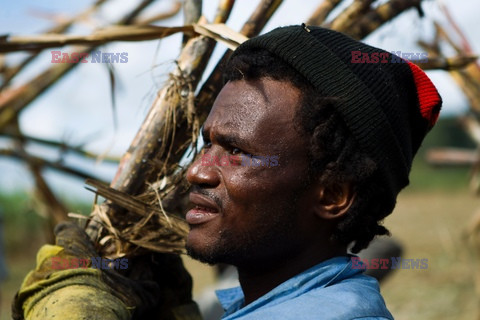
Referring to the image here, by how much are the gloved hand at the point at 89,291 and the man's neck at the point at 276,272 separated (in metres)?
0.34

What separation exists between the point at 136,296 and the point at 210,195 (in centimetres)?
42

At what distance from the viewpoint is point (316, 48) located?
5.81ft

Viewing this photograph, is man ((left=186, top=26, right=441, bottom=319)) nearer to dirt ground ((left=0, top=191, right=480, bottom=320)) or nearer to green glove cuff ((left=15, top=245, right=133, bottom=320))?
green glove cuff ((left=15, top=245, right=133, bottom=320))

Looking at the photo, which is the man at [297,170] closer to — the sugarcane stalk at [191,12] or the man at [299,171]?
the man at [299,171]

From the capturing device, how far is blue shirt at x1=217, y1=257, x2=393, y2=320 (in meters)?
1.52

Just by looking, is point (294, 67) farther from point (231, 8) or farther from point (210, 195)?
point (231, 8)

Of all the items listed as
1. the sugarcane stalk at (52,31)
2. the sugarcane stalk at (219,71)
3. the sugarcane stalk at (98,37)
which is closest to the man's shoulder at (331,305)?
the sugarcane stalk at (219,71)

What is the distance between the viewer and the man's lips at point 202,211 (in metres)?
1.75

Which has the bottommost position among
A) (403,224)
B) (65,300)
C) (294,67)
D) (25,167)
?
(403,224)

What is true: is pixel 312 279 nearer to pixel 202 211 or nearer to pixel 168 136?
pixel 202 211

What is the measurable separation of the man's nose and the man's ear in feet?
0.92

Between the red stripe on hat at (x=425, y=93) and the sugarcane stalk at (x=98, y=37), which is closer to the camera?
the red stripe on hat at (x=425, y=93)

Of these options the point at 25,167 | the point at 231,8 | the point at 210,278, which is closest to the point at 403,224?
the point at 210,278

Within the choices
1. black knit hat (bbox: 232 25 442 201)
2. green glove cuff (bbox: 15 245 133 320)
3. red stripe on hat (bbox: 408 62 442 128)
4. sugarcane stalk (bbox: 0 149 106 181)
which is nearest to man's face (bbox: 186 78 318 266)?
black knit hat (bbox: 232 25 442 201)
